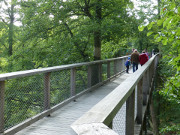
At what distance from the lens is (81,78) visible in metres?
8.07

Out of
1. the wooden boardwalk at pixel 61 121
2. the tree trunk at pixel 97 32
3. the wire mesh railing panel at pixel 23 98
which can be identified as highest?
the tree trunk at pixel 97 32

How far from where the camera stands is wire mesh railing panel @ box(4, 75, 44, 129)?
16.9ft

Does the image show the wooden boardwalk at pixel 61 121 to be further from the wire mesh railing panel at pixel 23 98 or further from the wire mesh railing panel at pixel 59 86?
the wire mesh railing panel at pixel 23 98

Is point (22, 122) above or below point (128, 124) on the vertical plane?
below

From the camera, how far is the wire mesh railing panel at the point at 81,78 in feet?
25.3

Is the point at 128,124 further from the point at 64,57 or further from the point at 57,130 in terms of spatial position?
the point at 64,57

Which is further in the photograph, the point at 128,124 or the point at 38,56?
the point at 38,56

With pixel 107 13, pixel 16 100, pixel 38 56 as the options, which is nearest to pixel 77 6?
pixel 107 13

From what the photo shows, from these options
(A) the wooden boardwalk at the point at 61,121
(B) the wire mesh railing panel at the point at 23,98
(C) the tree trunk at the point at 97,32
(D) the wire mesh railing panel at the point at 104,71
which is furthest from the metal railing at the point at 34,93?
(C) the tree trunk at the point at 97,32

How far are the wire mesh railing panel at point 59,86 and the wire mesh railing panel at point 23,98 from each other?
0.35 metres

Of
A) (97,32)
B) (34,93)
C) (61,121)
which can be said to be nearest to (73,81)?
(34,93)

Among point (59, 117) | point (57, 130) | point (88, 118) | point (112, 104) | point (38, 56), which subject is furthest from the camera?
point (38, 56)

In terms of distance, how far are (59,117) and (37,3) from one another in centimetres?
851

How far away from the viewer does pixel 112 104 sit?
6.46 ft
